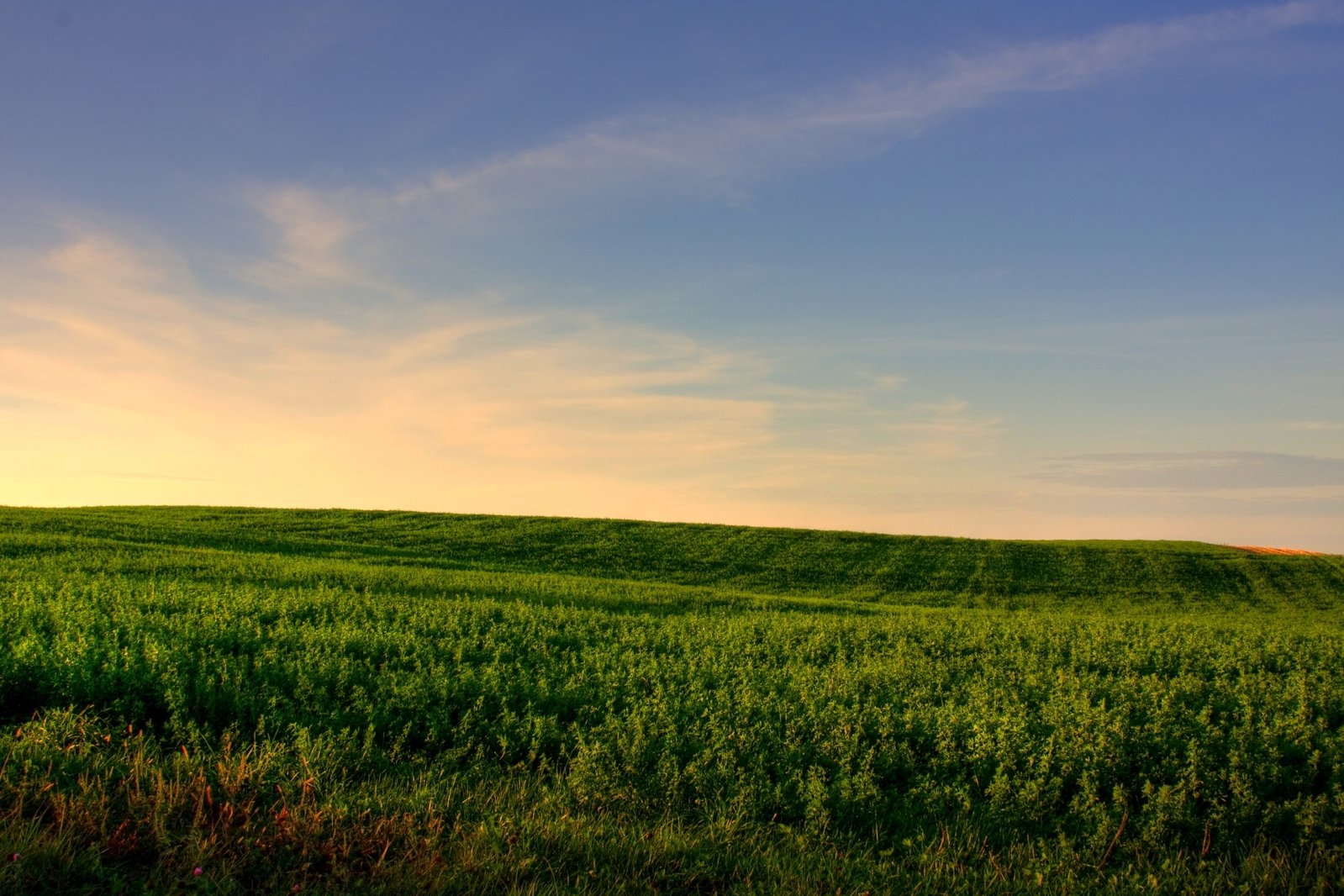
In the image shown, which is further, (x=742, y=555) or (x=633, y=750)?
(x=742, y=555)

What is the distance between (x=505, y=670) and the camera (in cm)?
1155

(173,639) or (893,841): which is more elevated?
(173,639)

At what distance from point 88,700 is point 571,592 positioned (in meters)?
13.8

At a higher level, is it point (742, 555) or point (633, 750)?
point (742, 555)

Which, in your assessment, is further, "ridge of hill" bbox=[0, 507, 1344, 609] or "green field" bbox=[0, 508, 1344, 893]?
"ridge of hill" bbox=[0, 507, 1344, 609]

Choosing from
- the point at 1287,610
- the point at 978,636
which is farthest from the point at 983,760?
the point at 1287,610

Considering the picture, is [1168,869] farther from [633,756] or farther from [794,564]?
[794,564]

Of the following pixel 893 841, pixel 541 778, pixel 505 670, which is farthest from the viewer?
pixel 505 670

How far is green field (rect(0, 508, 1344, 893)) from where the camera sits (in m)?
6.17

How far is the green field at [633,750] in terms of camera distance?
6.17 m

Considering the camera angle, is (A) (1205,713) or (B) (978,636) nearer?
(A) (1205,713)

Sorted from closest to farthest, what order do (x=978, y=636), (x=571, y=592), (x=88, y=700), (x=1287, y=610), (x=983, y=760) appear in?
1. (x=983, y=760)
2. (x=88, y=700)
3. (x=978, y=636)
4. (x=571, y=592)
5. (x=1287, y=610)

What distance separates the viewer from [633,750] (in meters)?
8.65

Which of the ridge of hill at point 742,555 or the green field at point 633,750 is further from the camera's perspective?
the ridge of hill at point 742,555
